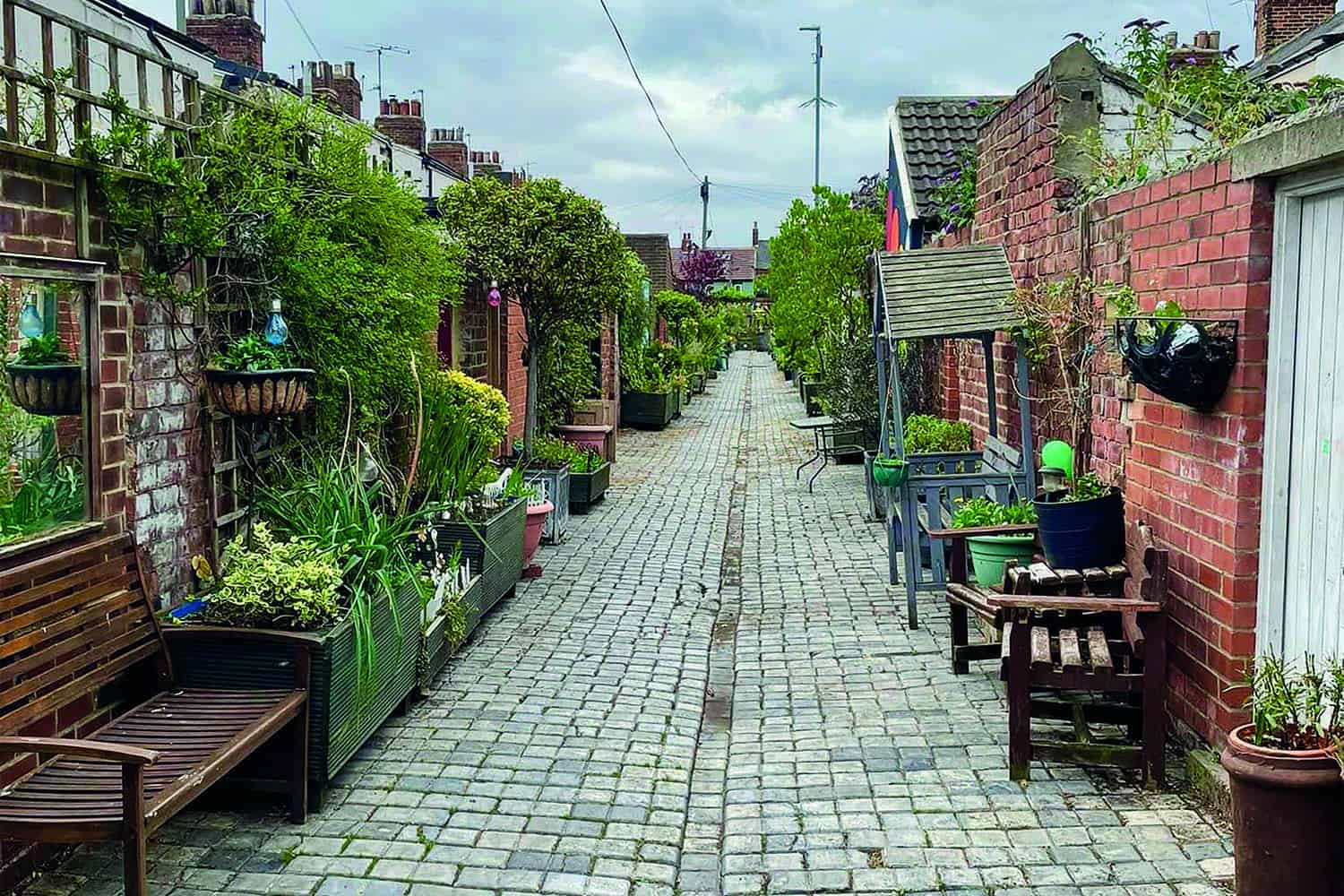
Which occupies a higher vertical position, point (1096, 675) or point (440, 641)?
point (1096, 675)

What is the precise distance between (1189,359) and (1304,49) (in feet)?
40.7

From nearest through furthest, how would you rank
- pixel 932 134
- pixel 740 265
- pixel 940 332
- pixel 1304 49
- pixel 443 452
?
pixel 940 332 → pixel 443 452 → pixel 932 134 → pixel 1304 49 → pixel 740 265

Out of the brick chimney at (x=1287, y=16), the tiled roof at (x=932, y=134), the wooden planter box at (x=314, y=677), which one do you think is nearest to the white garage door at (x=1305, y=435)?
the wooden planter box at (x=314, y=677)

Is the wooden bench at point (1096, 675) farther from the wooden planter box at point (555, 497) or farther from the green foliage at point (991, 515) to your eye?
the wooden planter box at point (555, 497)

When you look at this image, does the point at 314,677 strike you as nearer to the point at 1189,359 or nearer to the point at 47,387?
the point at 47,387

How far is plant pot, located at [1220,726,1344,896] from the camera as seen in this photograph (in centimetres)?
341

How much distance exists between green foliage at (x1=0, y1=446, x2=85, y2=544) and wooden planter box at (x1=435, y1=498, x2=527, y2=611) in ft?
9.92

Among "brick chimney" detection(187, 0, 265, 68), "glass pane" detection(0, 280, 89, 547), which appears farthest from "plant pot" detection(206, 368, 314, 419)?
"brick chimney" detection(187, 0, 265, 68)

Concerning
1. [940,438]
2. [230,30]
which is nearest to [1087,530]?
[940,438]

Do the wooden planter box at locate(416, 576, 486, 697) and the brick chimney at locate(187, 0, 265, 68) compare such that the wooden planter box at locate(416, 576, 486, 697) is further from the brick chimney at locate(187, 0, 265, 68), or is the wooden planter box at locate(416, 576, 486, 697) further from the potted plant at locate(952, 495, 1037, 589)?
the brick chimney at locate(187, 0, 265, 68)

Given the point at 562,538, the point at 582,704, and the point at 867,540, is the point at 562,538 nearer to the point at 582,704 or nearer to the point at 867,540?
the point at 867,540

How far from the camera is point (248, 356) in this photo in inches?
221

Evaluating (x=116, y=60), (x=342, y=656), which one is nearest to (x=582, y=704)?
(x=342, y=656)

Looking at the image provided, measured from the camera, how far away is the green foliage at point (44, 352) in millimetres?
4172
